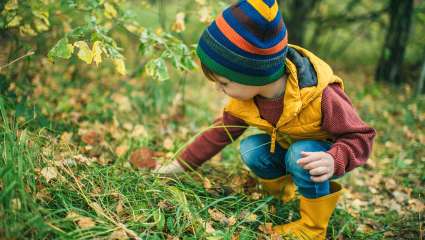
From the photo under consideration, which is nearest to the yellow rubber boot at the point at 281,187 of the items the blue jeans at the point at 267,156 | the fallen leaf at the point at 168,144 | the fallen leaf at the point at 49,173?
the blue jeans at the point at 267,156

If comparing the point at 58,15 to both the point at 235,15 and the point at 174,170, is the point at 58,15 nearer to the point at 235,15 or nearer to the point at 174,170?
the point at 174,170

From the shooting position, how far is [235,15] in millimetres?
1627

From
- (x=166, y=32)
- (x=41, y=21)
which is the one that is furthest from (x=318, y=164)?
(x=41, y=21)

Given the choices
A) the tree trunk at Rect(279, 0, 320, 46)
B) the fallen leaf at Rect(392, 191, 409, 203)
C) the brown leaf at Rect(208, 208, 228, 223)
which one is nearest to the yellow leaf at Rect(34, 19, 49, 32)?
the brown leaf at Rect(208, 208, 228, 223)

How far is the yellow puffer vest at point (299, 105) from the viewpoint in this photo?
1788 mm

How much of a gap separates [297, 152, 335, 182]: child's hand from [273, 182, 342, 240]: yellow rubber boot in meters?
0.18

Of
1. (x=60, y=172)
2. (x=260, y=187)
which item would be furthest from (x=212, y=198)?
(x=60, y=172)

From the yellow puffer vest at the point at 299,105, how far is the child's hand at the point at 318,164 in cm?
18

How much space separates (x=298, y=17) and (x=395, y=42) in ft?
3.65

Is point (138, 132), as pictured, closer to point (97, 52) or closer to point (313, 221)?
point (97, 52)

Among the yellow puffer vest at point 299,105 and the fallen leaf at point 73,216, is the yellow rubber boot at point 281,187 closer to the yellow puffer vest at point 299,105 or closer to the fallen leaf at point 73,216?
the yellow puffer vest at point 299,105

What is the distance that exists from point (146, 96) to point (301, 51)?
1831 mm

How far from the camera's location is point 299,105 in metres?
1.77

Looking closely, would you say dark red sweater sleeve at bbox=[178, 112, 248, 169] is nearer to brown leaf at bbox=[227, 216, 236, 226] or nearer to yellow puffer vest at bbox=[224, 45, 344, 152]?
yellow puffer vest at bbox=[224, 45, 344, 152]
